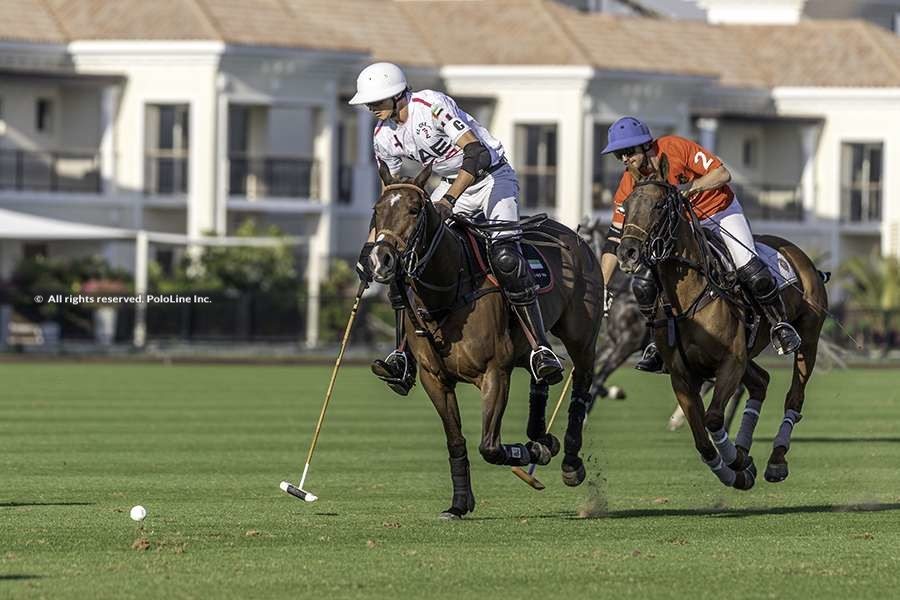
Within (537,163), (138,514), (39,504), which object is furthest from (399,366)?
(537,163)

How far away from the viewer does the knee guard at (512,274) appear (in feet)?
42.3

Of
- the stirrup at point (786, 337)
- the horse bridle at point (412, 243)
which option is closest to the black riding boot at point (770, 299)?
the stirrup at point (786, 337)

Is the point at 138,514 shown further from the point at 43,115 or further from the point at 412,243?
the point at 43,115

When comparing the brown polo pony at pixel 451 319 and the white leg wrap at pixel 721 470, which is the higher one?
the brown polo pony at pixel 451 319

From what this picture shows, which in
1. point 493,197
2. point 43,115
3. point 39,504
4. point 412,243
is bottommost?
point 39,504

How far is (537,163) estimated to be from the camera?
199 feet

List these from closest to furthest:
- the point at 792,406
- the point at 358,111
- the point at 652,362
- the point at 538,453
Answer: the point at 538,453 < the point at 652,362 < the point at 792,406 < the point at 358,111

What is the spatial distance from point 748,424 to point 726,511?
2.73 ft

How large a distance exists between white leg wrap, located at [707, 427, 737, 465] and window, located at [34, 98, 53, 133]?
139ft

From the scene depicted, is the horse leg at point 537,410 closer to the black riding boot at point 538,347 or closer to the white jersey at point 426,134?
the black riding boot at point 538,347

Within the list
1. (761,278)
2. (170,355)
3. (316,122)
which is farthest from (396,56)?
(761,278)

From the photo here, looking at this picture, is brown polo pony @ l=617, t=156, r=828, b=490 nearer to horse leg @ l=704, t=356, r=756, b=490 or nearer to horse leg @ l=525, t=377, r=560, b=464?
horse leg @ l=704, t=356, r=756, b=490

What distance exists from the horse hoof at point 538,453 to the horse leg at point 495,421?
81 millimetres

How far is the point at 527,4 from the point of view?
62.7 m
